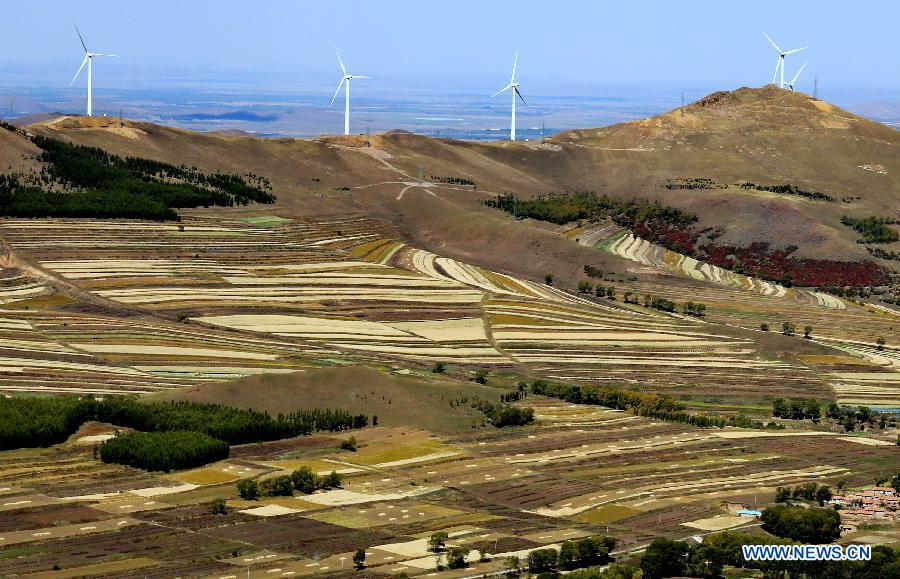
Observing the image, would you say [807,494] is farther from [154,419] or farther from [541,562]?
[154,419]

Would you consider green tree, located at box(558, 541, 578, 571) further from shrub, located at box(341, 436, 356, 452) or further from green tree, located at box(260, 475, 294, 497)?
shrub, located at box(341, 436, 356, 452)

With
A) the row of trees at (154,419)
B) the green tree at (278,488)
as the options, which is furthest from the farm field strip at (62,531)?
the row of trees at (154,419)

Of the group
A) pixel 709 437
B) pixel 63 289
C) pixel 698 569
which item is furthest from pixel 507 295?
pixel 698 569

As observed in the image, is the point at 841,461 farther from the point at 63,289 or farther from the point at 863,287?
the point at 863,287

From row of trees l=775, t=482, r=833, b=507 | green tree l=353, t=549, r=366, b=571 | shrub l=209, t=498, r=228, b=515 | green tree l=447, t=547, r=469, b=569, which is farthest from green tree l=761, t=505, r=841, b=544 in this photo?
shrub l=209, t=498, r=228, b=515

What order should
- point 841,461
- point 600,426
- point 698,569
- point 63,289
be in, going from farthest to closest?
point 63,289 → point 600,426 → point 841,461 → point 698,569

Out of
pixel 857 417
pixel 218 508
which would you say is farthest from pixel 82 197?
pixel 218 508
